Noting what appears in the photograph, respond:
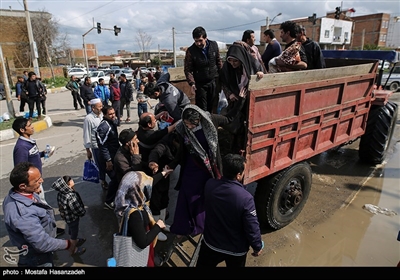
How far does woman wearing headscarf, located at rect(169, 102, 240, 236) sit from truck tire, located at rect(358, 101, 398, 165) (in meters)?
3.56

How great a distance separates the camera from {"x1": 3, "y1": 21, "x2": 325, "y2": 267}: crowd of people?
1918 mm

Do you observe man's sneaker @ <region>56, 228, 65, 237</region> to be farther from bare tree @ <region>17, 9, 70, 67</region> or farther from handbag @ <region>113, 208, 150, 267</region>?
bare tree @ <region>17, 9, 70, 67</region>

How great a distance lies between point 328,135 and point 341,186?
145 cm

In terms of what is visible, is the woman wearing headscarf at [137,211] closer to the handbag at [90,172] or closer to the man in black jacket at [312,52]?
the handbag at [90,172]

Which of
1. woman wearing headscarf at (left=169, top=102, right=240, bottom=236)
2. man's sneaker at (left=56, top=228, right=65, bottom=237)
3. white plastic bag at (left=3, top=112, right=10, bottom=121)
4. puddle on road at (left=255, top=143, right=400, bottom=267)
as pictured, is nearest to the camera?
woman wearing headscarf at (left=169, top=102, right=240, bottom=236)

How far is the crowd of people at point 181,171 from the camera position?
1918 mm

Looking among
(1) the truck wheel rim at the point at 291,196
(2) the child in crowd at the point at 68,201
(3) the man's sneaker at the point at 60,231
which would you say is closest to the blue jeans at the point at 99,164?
(3) the man's sneaker at the point at 60,231

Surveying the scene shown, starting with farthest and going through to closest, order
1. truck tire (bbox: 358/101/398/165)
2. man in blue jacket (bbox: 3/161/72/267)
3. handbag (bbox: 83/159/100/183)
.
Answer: truck tire (bbox: 358/101/398/165) → handbag (bbox: 83/159/100/183) → man in blue jacket (bbox: 3/161/72/267)

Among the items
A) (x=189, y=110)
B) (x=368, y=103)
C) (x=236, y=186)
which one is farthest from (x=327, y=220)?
→ (x=189, y=110)

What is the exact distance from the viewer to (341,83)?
11.0ft

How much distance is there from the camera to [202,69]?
372cm

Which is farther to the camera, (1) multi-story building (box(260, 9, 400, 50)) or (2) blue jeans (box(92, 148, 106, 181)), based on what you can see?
(1) multi-story building (box(260, 9, 400, 50))

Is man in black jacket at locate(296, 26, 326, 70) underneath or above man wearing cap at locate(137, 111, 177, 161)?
above

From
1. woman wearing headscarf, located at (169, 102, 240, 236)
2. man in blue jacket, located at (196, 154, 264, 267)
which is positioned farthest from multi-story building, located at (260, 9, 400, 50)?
man in blue jacket, located at (196, 154, 264, 267)
